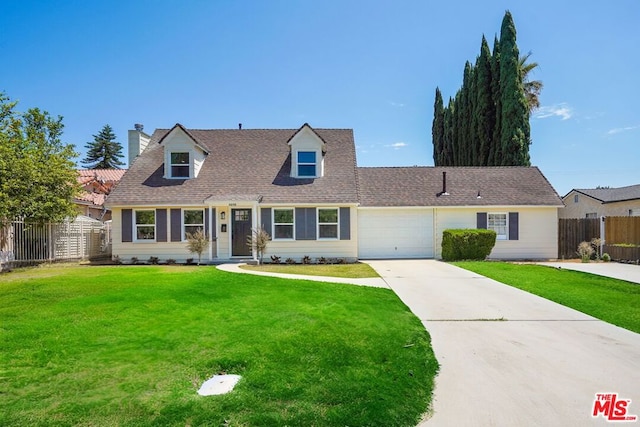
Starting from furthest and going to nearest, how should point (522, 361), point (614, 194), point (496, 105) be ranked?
point (496, 105), point (614, 194), point (522, 361)

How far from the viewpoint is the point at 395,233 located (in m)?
18.5

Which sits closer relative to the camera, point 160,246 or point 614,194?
point 160,246

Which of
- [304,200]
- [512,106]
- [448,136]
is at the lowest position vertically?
[304,200]

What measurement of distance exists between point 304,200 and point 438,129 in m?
31.6

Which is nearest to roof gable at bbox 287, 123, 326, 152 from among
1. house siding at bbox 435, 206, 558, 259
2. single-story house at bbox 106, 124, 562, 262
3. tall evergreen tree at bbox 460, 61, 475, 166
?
single-story house at bbox 106, 124, 562, 262

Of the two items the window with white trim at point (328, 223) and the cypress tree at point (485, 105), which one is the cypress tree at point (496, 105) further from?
the window with white trim at point (328, 223)

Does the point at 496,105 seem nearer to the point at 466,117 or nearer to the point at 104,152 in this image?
the point at 466,117

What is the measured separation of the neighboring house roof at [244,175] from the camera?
1691cm

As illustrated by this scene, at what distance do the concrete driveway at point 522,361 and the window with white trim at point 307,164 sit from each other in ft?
35.0

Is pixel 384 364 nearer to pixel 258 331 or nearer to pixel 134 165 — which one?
pixel 258 331

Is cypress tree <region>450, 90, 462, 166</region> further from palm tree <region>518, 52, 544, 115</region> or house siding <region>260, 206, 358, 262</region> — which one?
house siding <region>260, 206, 358, 262</region>

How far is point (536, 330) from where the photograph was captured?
6.34 m

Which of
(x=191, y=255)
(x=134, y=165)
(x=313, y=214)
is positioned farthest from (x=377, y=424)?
(x=134, y=165)

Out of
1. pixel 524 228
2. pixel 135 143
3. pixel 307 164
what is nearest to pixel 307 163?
pixel 307 164
